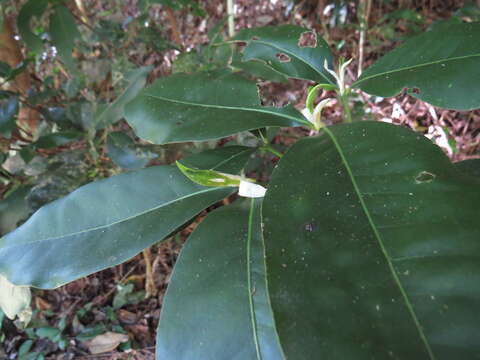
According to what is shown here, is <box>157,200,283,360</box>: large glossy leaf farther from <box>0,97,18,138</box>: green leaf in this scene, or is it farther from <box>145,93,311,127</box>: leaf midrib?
<box>0,97,18,138</box>: green leaf

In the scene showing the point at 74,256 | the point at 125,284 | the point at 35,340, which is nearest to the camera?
the point at 74,256

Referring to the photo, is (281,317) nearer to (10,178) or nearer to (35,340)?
(10,178)

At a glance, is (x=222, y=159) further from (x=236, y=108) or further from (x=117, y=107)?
(x=117, y=107)

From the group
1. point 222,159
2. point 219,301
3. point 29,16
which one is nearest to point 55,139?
point 29,16

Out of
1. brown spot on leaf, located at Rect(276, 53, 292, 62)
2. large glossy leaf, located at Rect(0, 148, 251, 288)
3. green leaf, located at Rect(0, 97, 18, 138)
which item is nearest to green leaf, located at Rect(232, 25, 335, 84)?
brown spot on leaf, located at Rect(276, 53, 292, 62)

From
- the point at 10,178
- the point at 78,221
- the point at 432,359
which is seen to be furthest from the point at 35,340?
the point at 432,359

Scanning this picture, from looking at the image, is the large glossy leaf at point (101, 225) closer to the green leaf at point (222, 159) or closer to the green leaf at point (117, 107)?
the green leaf at point (222, 159)
